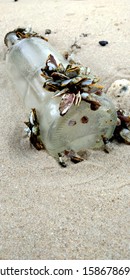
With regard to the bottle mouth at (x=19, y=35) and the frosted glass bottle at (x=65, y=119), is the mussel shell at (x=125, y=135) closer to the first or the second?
the frosted glass bottle at (x=65, y=119)

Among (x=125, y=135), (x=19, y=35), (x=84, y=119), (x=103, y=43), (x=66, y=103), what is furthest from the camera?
(x=103, y=43)

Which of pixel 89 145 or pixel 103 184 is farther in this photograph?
pixel 89 145

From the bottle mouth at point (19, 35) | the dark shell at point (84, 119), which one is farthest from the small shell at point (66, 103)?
the bottle mouth at point (19, 35)

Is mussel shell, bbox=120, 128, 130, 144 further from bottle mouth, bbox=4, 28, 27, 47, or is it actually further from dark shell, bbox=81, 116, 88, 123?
bottle mouth, bbox=4, 28, 27, 47

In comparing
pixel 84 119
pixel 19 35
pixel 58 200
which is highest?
pixel 19 35

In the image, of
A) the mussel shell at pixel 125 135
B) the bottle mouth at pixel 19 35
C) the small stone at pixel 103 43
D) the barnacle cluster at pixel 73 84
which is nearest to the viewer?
the barnacle cluster at pixel 73 84

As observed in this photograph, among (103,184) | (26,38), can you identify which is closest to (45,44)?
(26,38)

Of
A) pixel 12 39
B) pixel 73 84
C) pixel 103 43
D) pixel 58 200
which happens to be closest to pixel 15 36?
pixel 12 39

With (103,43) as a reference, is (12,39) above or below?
above

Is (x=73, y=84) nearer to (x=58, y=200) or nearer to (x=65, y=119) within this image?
(x=65, y=119)

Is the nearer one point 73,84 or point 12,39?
point 73,84
